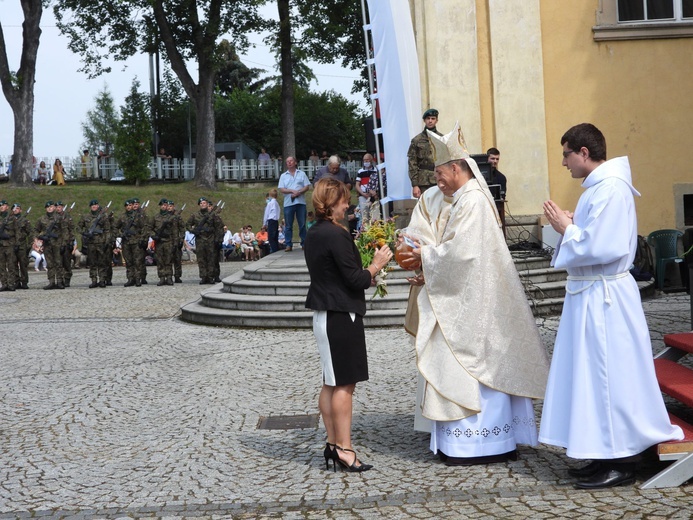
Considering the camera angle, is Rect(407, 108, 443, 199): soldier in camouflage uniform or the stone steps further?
Rect(407, 108, 443, 199): soldier in camouflage uniform

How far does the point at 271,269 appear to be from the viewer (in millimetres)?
14820

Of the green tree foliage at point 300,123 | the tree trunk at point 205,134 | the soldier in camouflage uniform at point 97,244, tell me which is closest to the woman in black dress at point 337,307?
the soldier in camouflage uniform at point 97,244

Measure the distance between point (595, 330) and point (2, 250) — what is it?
18.9 m

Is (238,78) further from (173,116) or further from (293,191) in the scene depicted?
(293,191)

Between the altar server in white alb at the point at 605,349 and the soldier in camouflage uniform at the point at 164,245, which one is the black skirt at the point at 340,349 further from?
the soldier in camouflage uniform at the point at 164,245

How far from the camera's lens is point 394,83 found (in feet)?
47.6

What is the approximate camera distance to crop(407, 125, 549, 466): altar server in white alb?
235 inches

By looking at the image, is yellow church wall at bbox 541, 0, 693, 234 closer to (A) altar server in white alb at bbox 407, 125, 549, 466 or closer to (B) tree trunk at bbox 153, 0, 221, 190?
(A) altar server in white alb at bbox 407, 125, 549, 466

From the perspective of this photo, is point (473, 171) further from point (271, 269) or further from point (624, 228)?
point (271, 269)

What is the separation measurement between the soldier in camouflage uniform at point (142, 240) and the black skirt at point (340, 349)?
52.1ft

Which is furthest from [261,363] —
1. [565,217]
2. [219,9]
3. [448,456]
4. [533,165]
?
[219,9]

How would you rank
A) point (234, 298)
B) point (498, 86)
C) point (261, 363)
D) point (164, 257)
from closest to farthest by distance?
point (261, 363), point (234, 298), point (498, 86), point (164, 257)

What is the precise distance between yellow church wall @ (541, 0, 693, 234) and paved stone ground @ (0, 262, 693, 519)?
457cm

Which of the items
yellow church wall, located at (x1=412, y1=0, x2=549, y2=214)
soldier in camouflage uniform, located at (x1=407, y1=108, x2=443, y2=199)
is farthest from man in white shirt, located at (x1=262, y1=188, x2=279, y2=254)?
soldier in camouflage uniform, located at (x1=407, y1=108, x2=443, y2=199)
